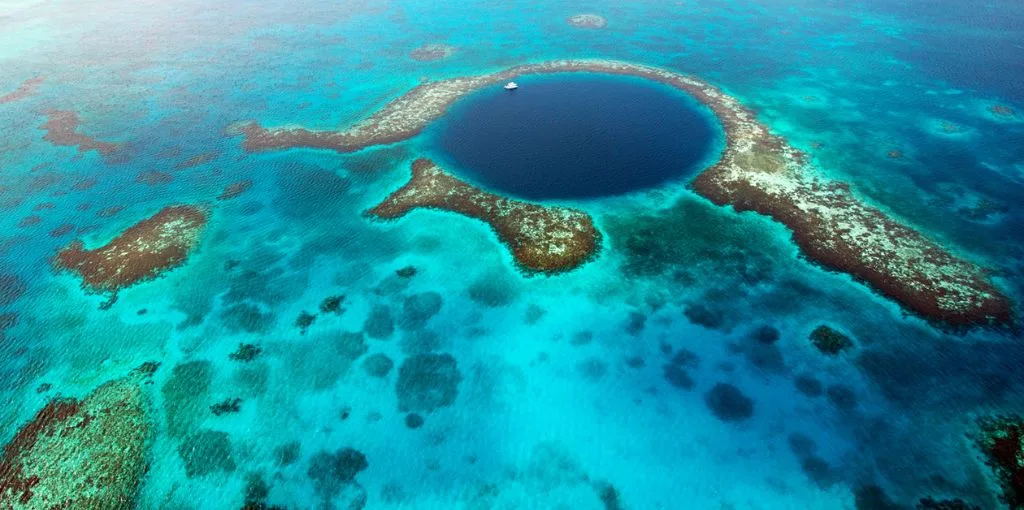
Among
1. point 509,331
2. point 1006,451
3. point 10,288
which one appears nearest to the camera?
point 1006,451

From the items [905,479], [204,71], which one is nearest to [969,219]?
[905,479]

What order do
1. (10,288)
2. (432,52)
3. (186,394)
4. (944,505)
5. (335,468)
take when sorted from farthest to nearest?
(432,52) < (10,288) < (186,394) < (335,468) < (944,505)

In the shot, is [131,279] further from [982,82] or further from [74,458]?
[982,82]

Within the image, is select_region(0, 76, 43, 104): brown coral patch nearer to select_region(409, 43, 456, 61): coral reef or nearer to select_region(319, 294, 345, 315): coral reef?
select_region(409, 43, 456, 61): coral reef

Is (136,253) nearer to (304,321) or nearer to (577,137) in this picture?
(304,321)

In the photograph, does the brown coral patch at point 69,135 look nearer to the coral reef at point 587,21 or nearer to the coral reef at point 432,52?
the coral reef at point 432,52

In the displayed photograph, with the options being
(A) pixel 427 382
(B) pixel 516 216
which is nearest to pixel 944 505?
(A) pixel 427 382

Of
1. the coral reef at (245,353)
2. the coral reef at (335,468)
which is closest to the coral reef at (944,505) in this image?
the coral reef at (335,468)
